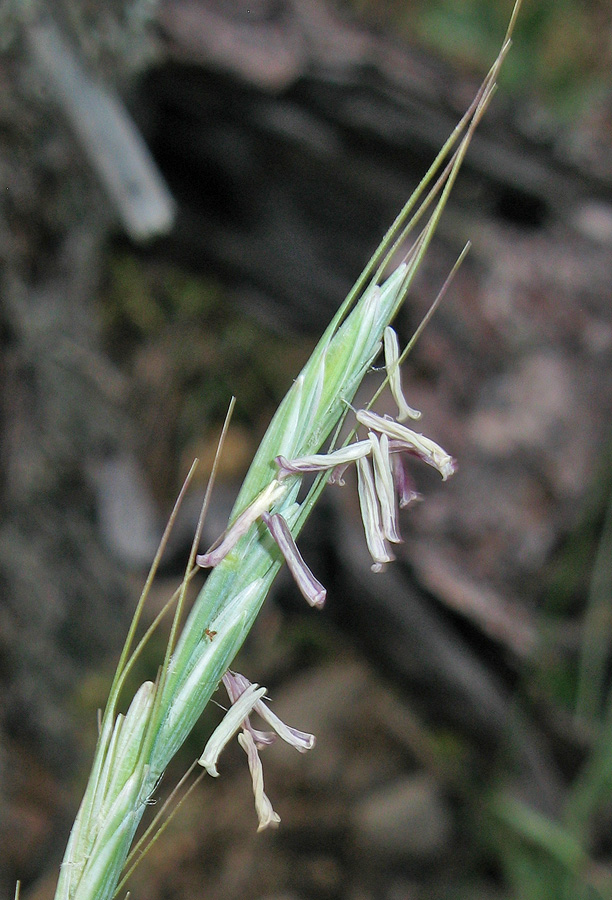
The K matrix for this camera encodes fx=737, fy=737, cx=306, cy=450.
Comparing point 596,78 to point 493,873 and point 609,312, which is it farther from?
point 493,873

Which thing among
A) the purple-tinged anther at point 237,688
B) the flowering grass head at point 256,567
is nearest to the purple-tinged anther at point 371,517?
the flowering grass head at point 256,567

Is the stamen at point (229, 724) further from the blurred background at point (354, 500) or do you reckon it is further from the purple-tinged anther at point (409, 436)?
the blurred background at point (354, 500)

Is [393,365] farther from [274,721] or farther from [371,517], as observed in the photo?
[274,721]

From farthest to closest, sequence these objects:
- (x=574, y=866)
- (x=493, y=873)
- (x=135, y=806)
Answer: (x=493, y=873) < (x=574, y=866) < (x=135, y=806)

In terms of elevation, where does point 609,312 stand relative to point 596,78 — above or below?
below

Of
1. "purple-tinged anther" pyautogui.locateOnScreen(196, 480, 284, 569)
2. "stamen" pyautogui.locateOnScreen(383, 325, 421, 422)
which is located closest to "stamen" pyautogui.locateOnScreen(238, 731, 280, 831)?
"purple-tinged anther" pyautogui.locateOnScreen(196, 480, 284, 569)

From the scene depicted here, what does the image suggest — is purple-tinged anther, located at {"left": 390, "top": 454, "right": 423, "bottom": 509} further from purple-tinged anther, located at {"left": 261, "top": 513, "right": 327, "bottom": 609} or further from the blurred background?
the blurred background

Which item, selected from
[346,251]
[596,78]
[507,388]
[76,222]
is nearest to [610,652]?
[507,388]

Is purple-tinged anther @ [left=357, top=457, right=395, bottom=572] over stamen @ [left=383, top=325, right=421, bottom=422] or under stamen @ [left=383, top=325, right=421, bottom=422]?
under
